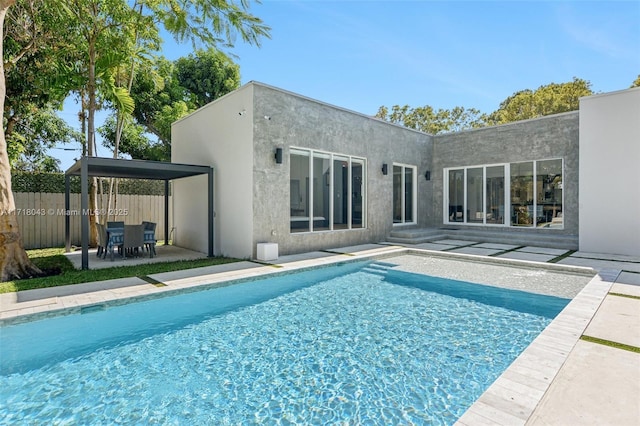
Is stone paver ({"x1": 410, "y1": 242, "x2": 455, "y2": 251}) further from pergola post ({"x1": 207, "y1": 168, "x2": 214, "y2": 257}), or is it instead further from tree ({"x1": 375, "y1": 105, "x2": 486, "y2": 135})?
tree ({"x1": 375, "y1": 105, "x2": 486, "y2": 135})

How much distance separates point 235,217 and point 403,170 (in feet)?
24.5

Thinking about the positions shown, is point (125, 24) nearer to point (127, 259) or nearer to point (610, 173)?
point (127, 259)

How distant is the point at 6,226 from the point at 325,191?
7.76 metres

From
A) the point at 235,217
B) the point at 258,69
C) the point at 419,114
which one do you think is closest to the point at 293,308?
the point at 235,217

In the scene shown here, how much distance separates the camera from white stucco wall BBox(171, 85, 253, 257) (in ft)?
29.4

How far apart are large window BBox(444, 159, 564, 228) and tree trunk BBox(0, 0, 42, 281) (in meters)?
14.2

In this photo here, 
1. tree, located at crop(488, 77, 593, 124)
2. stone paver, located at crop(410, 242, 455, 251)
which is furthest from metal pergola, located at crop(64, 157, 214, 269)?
tree, located at crop(488, 77, 593, 124)

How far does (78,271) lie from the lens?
7391 millimetres

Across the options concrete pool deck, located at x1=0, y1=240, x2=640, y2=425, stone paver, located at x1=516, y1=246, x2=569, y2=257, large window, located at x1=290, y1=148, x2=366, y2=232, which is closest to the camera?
concrete pool deck, located at x1=0, y1=240, x2=640, y2=425

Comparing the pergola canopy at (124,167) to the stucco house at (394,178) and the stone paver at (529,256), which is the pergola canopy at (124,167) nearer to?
the stucco house at (394,178)

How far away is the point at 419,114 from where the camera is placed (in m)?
32.2

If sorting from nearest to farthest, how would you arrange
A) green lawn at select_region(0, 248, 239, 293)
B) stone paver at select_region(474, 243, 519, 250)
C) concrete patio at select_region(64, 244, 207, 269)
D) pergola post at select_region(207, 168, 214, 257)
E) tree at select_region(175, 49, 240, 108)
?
green lawn at select_region(0, 248, 239, 293) < concrete patio at select_region(64, 244, 207, 269) < pergola post at select_region(207, 168, 214, 257) < stone paver at select_region(474, 243, 519, 250) < tree at select_region(175, 49, 240, 108)

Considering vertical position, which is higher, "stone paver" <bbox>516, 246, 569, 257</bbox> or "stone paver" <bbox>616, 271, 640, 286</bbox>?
"stone paver" <bbox>516, 246, 569, 257</bbox>

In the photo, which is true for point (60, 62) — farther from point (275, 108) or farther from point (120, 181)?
point (275, 108)
